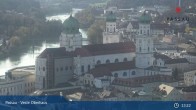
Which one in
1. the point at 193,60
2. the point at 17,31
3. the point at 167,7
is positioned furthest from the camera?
the point at 167,7

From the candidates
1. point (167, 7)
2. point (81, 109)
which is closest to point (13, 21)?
point (167, 7)

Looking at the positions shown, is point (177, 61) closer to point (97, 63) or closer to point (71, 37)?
point (97, 63)

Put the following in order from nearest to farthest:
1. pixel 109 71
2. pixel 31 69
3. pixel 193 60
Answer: pixel 109 71
pixel 31 69
pixel 193 60

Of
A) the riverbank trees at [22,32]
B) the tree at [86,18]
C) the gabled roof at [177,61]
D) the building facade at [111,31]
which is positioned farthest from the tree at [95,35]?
the gabled roof at [177,61]

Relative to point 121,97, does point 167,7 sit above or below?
above

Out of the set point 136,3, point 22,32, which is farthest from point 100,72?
point 136,3

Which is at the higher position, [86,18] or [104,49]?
[86,18]

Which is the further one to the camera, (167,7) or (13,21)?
(167,7)

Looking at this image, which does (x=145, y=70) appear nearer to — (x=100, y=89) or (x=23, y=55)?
(x=100, y=89)
